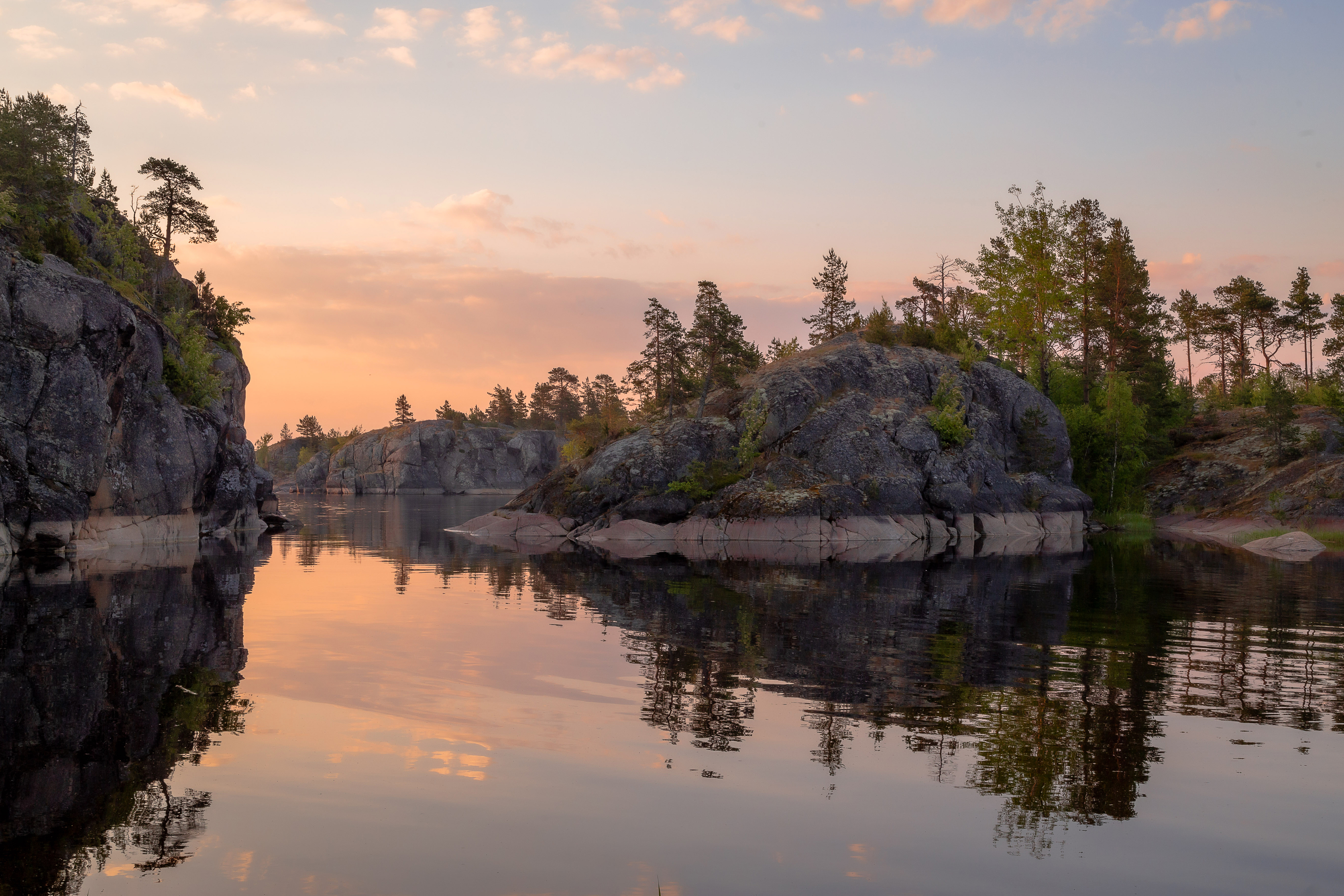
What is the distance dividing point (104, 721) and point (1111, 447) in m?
77.8

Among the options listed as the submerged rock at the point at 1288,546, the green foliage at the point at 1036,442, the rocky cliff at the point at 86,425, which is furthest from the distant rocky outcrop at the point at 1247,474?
the rocky cliff at the point at 86,425

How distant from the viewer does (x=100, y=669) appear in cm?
1509

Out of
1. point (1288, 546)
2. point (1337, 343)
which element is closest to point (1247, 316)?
point (1337, 343)

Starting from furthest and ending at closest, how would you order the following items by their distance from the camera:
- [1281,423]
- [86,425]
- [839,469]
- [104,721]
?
[1281,423], [839,469], [86,425], [104,721]

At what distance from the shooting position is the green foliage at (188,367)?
5475 cm

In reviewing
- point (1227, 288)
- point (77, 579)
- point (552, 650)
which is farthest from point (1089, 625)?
point (1227, 288)

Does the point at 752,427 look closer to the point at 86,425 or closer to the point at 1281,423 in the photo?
the point at 86,425

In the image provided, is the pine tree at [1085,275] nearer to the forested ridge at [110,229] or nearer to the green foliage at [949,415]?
the green foliage at [949,415]

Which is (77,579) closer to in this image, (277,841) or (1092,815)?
(277,841)

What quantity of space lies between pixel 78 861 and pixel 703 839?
17.4 feet

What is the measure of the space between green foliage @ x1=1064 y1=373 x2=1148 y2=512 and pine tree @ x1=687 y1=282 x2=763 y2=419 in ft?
93.3

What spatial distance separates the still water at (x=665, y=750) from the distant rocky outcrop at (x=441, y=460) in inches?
5777

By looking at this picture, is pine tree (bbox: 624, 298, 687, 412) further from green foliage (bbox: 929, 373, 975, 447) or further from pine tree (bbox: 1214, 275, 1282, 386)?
pine tree (bbox: 1214, 275, 1282, 386)

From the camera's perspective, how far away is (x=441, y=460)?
169750 millimetres
